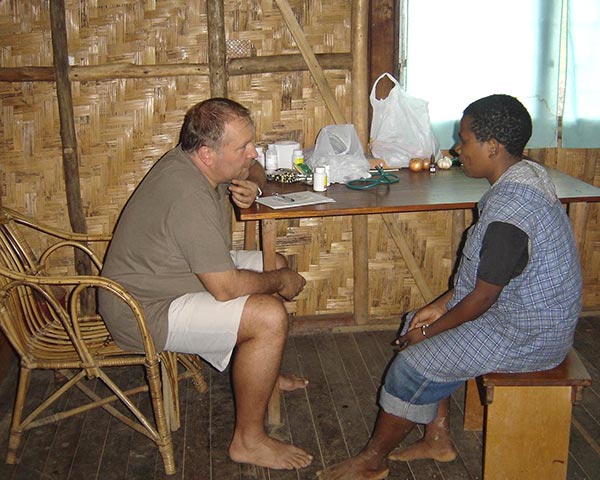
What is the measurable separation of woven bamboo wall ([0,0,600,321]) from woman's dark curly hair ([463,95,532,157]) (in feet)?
4.61

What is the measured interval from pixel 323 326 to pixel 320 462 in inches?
47.9

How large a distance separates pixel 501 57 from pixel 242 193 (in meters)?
1.63

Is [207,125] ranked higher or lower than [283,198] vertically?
higher

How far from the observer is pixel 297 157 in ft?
11.0

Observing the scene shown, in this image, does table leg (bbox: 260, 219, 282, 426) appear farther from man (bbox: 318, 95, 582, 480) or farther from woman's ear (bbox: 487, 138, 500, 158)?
woman's ear (bbox: 487, 138, 500, 158)

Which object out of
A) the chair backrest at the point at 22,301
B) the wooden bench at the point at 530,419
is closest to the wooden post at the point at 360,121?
the chair backrest at the point at 22,301

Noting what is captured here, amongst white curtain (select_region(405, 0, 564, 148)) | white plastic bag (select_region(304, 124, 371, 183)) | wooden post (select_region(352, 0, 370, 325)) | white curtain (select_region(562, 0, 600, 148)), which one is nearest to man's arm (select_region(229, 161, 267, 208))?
white plastic bag (select_region(304, 124, 371, 183))

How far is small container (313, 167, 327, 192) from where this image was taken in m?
3.03

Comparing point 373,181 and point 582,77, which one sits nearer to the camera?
point 373,181

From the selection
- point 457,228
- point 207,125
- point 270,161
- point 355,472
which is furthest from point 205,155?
point 457,228

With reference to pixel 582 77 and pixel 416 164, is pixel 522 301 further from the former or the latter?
pixel 582 77

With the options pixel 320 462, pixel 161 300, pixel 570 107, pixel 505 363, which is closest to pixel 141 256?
pixel 161 300

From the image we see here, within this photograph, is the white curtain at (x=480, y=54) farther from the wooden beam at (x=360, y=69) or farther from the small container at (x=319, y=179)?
the small container at (x=319, y=179)

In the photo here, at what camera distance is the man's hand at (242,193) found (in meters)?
2.74
